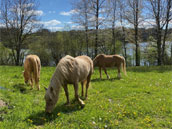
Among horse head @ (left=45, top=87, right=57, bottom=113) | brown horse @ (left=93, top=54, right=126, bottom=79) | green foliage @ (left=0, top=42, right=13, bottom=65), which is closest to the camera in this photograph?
horse head @ (left=45, top=87, right=57, bottom=113)

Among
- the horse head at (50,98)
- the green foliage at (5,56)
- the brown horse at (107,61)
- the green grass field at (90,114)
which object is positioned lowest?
the green grass field at (90,114)

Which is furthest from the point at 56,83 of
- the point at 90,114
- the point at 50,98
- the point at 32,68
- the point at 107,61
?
the point at 107,61

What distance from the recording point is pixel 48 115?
455 cm

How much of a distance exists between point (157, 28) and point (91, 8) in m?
10.1

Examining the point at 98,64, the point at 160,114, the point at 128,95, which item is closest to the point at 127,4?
the point at 98,64

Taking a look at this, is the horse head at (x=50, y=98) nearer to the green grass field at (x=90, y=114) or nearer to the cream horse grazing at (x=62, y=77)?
the cream horse grazing at (x=62, y=77)

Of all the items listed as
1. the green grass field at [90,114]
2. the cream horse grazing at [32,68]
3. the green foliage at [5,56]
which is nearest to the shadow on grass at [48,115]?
the green grass field at [90,114]

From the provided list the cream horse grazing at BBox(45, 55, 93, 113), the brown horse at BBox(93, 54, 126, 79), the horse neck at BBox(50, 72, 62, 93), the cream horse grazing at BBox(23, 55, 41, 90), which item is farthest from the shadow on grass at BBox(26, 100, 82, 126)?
the brown horse at BBox(93, 54, 126, 79)

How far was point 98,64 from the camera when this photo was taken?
1109cm

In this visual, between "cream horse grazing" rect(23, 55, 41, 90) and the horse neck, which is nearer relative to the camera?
the horse neck

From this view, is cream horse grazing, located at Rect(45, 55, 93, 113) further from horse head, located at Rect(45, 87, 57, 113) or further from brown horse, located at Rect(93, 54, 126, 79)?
brown horse, located at Rect(93, 54, 126, 79)

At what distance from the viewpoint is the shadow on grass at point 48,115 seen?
165 inches

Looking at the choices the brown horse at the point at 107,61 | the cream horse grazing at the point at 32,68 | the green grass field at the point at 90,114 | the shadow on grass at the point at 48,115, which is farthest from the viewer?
the brown horse at the point at 107,61

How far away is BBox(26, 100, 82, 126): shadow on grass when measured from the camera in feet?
13.8
